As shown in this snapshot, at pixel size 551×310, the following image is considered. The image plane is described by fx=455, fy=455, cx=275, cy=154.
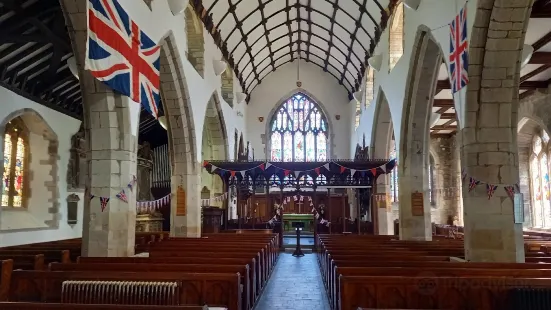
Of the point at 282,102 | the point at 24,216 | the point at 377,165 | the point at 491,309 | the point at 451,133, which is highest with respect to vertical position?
the point at 282,102

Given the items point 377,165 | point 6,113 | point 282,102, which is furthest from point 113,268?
point 282,102

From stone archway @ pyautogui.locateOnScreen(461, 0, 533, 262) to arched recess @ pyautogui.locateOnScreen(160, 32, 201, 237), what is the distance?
21.3 feet

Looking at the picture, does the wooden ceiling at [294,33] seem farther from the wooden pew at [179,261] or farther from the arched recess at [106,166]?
the wooden pew at [179,261]

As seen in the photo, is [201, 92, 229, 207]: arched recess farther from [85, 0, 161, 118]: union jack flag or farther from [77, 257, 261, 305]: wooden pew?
[77, 257, 261, 305]: wooden pew

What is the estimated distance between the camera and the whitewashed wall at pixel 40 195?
9547 millimetres

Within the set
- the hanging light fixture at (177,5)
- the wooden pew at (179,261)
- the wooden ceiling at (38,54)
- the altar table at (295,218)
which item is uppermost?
the hanging light fixture at (177,5)

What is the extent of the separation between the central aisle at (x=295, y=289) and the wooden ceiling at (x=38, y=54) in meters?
5.80

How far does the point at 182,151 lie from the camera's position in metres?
11.2

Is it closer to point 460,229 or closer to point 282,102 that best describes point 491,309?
point 460,229

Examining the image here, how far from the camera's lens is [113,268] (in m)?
4.83

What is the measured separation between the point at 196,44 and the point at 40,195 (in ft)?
17.9

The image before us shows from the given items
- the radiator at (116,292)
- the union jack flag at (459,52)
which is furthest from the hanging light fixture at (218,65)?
the radiator at (116,292)

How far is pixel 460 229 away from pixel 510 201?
9626 millimetres

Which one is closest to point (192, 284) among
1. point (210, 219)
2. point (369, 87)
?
point (210, 219)
